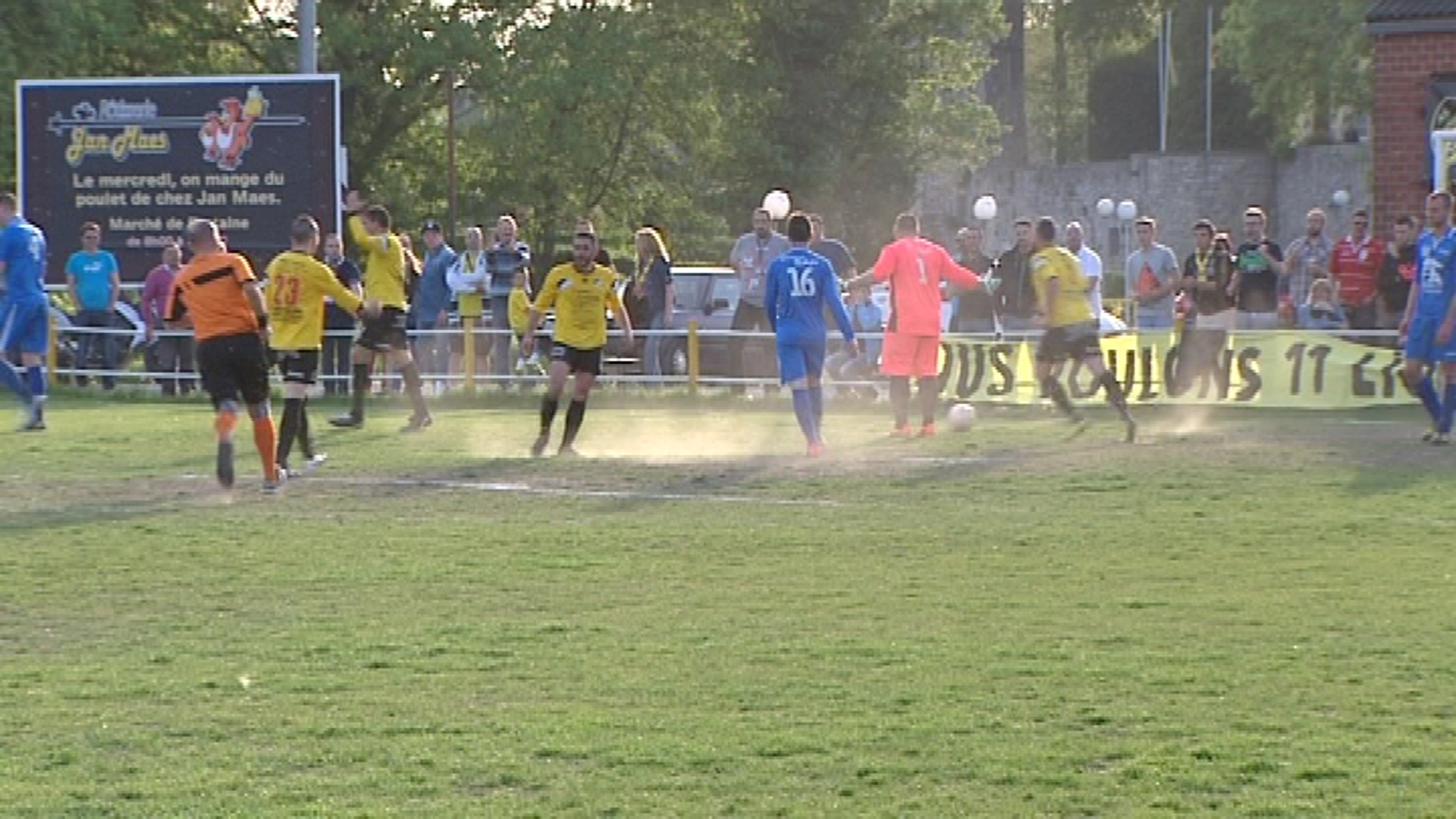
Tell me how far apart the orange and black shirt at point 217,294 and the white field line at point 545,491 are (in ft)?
5.58

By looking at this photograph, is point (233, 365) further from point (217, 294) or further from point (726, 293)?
point (726, 293)

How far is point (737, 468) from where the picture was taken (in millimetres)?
19875

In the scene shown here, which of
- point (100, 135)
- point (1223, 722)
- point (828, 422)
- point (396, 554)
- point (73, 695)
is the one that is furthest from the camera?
point (100, 135)

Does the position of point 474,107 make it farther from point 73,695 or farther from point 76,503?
point 73,695

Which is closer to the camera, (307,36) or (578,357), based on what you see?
(578,357)

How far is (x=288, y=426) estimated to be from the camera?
19297 millimetres

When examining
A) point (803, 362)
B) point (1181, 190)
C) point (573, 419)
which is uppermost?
point (1181, 190)

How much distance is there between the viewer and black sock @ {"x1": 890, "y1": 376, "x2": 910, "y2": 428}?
75.5 ft

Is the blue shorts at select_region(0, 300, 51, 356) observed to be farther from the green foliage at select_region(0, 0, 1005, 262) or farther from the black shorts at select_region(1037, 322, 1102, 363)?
the green foliage at select_region(0, 0, 1005, 262)

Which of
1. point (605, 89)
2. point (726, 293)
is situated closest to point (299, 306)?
point (726, 293)

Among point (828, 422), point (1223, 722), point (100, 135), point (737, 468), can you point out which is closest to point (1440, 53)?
point (828, 422)

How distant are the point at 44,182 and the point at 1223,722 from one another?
26077mm

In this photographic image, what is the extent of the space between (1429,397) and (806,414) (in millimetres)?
4855

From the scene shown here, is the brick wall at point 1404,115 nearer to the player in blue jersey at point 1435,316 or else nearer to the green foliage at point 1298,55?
the player in blue jersey at point 1435,316
